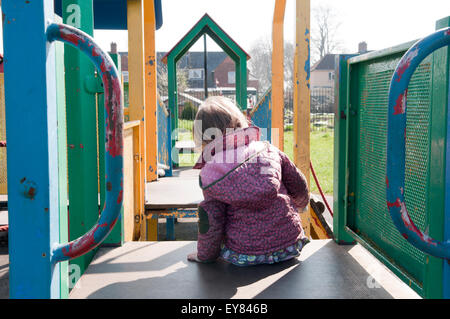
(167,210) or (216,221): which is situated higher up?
(216,221)

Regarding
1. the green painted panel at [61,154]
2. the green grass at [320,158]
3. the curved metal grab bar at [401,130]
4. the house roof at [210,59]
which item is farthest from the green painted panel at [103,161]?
the house roof at [210,59]

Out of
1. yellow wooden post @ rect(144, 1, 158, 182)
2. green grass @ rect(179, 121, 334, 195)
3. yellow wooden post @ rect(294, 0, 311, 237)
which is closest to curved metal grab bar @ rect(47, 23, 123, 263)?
yellow wooden post @ rect(294, 0, 311, 237)

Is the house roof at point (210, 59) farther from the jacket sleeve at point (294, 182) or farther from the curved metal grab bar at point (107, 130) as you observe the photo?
the curved metal grab bar at point (107, 130)

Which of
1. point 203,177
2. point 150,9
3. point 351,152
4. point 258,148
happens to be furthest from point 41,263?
point 150,9

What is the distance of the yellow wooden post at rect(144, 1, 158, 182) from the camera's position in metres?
5.02

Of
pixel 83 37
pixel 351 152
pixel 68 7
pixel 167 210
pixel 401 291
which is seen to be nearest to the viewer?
pixel 83 37

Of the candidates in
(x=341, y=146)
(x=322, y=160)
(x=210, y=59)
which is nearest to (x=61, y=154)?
(x=341, y=146)

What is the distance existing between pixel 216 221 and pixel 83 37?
113cm

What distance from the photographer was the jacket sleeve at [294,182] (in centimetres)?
219

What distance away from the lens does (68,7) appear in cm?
200

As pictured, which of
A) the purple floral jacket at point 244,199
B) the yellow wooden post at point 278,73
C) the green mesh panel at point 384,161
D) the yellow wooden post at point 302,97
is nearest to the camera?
the green mesh panel at point 384,161

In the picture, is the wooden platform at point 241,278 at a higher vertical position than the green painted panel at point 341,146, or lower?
lower

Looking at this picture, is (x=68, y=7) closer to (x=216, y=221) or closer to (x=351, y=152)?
(x=216, y=221)

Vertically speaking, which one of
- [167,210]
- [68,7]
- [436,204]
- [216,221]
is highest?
[68,7]
